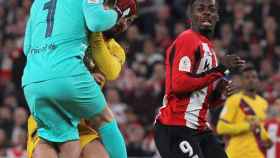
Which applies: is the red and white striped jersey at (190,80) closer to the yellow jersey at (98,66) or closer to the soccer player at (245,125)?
the yellow jersey at (98,66)

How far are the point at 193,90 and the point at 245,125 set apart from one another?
312cm

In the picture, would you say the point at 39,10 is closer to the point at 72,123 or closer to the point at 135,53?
the point at 72,123

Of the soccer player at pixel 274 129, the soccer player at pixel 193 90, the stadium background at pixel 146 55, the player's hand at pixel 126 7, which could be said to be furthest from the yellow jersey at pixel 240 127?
the player's hand at pixel 126 7

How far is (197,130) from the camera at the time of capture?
772cm

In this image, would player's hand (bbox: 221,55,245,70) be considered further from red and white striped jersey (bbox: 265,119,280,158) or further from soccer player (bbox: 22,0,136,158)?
red and white striped jersey (bbox: 265,119,280,158)

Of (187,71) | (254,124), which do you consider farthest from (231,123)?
(187,71)

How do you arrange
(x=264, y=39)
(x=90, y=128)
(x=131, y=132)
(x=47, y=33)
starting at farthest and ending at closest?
(x=264, y=39) < (x=131, y=132) < (x=90, y=128) < (x=47, y=33)

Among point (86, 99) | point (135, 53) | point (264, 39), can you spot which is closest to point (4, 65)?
point (135, 53)

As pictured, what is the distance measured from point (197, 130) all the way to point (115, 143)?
Result: 39.6 inches

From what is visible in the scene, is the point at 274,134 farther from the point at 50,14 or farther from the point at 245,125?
the point at 50,14

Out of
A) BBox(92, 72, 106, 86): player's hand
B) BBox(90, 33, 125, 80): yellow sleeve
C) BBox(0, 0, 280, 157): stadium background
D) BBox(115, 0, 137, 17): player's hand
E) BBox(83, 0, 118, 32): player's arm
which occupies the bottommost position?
BBox(0, 0, 280, 157): stadium background

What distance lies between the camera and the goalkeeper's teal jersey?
21.2 ft

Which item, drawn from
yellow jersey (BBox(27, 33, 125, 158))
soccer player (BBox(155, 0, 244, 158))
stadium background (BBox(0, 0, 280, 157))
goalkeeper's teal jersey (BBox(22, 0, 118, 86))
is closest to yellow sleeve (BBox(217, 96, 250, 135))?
stadium background (BBox(0, 0, 280, 157))

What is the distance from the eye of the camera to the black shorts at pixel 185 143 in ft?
24.8
